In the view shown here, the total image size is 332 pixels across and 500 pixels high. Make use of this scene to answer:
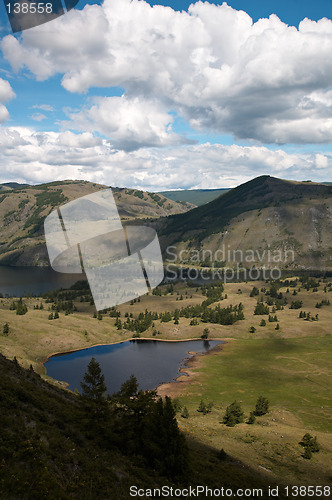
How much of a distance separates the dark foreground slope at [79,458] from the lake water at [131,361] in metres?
50.2

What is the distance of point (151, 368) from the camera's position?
107 meters

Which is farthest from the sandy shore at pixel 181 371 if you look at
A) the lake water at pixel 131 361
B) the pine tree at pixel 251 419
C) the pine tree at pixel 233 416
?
the pine tree at pixel 251 419

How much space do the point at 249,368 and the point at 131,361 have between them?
4198 cm

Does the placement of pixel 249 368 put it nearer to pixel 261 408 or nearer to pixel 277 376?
pixel 277 376

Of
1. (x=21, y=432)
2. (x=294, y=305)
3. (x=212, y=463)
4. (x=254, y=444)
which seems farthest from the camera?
(x=294, y=305)

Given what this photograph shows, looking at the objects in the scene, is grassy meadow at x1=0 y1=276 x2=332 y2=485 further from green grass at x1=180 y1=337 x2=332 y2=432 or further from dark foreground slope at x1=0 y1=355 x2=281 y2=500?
dark foreground slope at x1=0 y1=355 x2=281 y2=500

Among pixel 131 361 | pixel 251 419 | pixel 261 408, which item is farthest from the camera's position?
pixel 131 361

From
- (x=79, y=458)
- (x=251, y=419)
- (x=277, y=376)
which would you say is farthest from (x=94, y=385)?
(x=277, y=376)

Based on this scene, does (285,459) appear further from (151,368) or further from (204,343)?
(204,343)

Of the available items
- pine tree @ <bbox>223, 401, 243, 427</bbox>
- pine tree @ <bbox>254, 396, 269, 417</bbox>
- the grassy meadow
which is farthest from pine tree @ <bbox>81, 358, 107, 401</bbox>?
pine tree @ <bbox>254, 396, 269, 417</bbox>

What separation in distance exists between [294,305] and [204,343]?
74.4 meters

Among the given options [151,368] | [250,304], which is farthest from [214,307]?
[151,368]

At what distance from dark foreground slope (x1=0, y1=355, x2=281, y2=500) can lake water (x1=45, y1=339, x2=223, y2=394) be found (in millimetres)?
50210

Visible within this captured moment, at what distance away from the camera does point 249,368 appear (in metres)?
108
